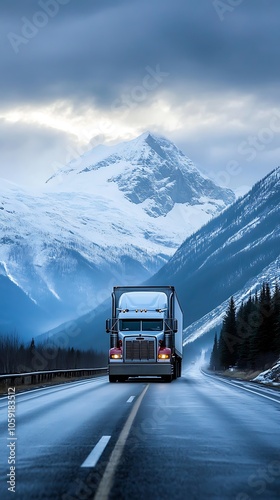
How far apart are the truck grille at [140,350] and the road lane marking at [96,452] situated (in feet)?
83.0

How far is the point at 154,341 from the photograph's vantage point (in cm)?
3947

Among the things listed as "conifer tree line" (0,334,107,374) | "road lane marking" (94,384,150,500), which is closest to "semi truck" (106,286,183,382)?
"conifer tree line" (0,334,107,374)

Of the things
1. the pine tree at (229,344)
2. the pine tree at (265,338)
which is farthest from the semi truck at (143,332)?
the pine tree at (229,344)

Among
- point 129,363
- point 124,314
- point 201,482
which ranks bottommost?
point 201,482

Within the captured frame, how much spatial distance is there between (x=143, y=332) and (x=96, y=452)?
28.0 meters

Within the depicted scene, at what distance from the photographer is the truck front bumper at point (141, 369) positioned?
39.2 m

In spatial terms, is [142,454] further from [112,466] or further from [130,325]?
[130,325]

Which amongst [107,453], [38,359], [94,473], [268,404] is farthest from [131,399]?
[38,359]

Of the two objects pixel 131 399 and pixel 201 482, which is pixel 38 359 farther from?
pixel 201 482

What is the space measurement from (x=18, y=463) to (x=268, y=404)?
14.1 meters

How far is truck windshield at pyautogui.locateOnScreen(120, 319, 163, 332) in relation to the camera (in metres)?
40.2

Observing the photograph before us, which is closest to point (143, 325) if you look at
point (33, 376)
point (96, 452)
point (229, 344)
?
point (33, 376)

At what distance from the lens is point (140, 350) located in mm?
39375

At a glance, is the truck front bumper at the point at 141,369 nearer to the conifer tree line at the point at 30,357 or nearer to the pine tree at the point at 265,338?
the conifer tree line at the point at 30,357
